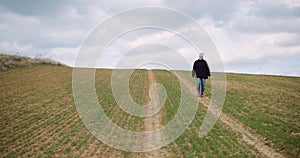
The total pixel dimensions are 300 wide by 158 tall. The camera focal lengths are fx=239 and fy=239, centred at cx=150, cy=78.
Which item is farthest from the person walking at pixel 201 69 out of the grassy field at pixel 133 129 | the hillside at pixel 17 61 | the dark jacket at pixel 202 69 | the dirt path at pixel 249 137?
the hillside at pixel 17 61

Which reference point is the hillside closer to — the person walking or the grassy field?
the grassy field

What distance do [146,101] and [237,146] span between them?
10888 mm

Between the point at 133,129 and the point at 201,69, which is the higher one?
the point at 201,69

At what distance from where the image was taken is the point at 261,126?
11.5 meters

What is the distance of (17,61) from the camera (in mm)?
44188

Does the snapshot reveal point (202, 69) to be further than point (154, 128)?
Yes

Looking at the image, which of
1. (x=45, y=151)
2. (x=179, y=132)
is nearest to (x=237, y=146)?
(x=179, y=132)

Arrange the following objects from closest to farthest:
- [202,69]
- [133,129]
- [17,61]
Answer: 1. [133,129]
2. [202,69]
3. [17,61]

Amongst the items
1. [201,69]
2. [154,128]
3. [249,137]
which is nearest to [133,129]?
[154,128]

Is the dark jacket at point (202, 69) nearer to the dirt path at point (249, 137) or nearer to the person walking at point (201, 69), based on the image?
the person walking at point (201, 69)

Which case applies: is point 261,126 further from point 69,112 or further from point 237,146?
point 69,112

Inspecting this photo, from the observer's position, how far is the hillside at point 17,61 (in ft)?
132

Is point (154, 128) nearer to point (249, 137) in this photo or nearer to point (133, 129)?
point (133, 129)

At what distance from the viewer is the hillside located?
40.1 m
